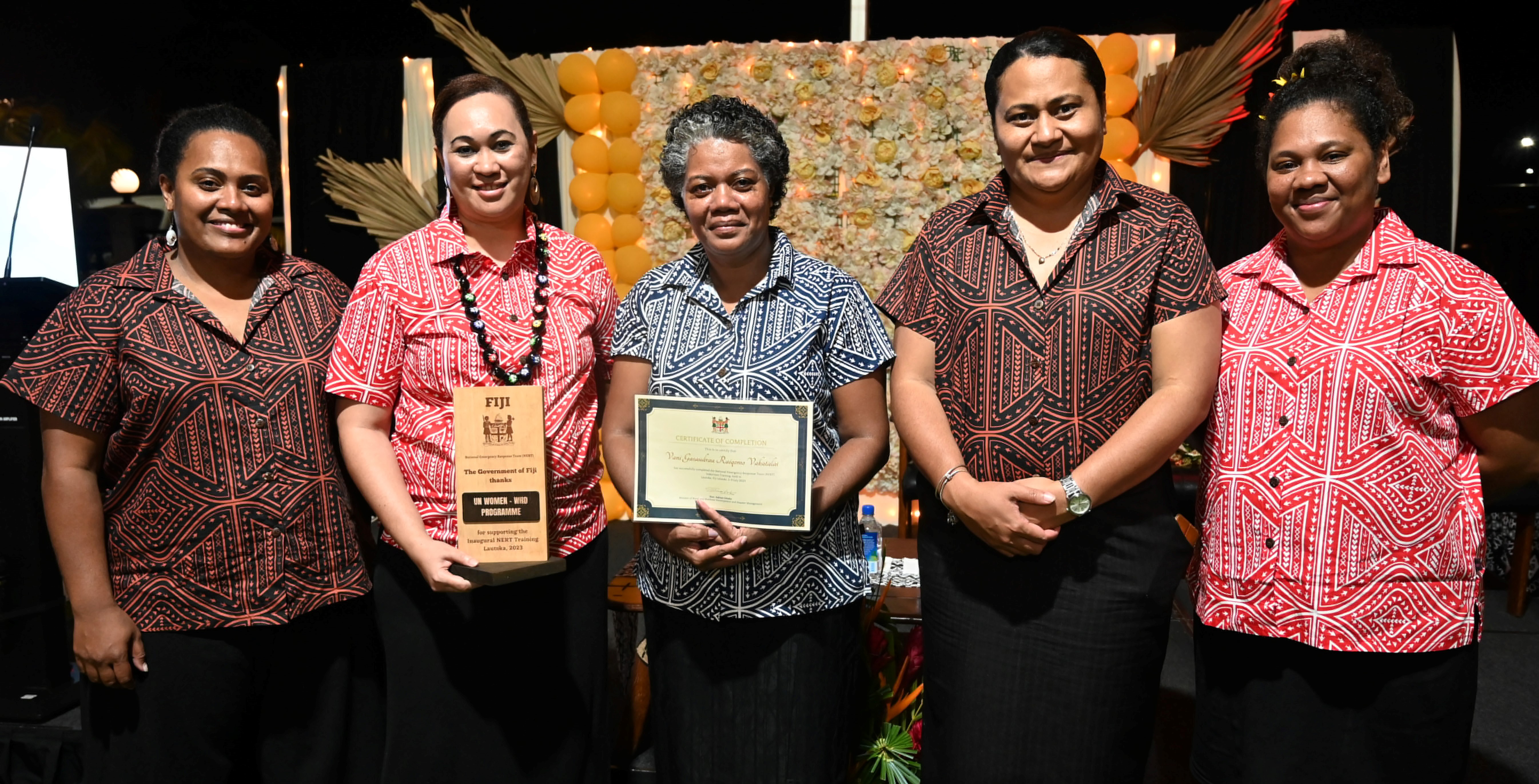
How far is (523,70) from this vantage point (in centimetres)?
539

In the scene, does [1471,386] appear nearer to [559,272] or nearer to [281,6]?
[559,272]

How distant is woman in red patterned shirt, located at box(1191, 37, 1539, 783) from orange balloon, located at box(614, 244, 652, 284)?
4.20 meters

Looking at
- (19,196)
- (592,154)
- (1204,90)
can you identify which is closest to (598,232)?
(592,154)

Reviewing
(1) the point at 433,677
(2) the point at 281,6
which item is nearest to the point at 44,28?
(2) the point at 281,6

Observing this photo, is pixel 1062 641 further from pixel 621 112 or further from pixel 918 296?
pixel 621 112

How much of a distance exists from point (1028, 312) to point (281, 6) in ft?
19.6

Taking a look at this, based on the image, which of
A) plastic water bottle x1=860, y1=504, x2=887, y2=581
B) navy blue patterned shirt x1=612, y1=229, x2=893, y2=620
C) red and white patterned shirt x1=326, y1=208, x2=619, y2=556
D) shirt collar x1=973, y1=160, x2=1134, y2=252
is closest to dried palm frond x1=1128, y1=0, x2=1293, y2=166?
plastic water bottle x1=860, y1=504, x2=887, y2=581

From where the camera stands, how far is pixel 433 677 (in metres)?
1.80

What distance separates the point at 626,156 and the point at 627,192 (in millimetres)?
224

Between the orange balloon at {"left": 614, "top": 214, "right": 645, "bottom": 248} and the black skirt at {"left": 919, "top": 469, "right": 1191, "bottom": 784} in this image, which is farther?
the orange balloon at {"left": 614, "top": 214, "right": 645, "bottom": 248}

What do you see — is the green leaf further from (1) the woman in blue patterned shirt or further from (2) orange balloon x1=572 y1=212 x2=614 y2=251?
(2) orange balloon x1=572 y1=212 x2=614 y2=251

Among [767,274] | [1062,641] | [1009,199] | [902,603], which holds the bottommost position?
[902,603]

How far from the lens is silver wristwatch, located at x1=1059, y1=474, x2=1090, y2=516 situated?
58.6 inches

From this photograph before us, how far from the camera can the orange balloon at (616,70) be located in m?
5.43
